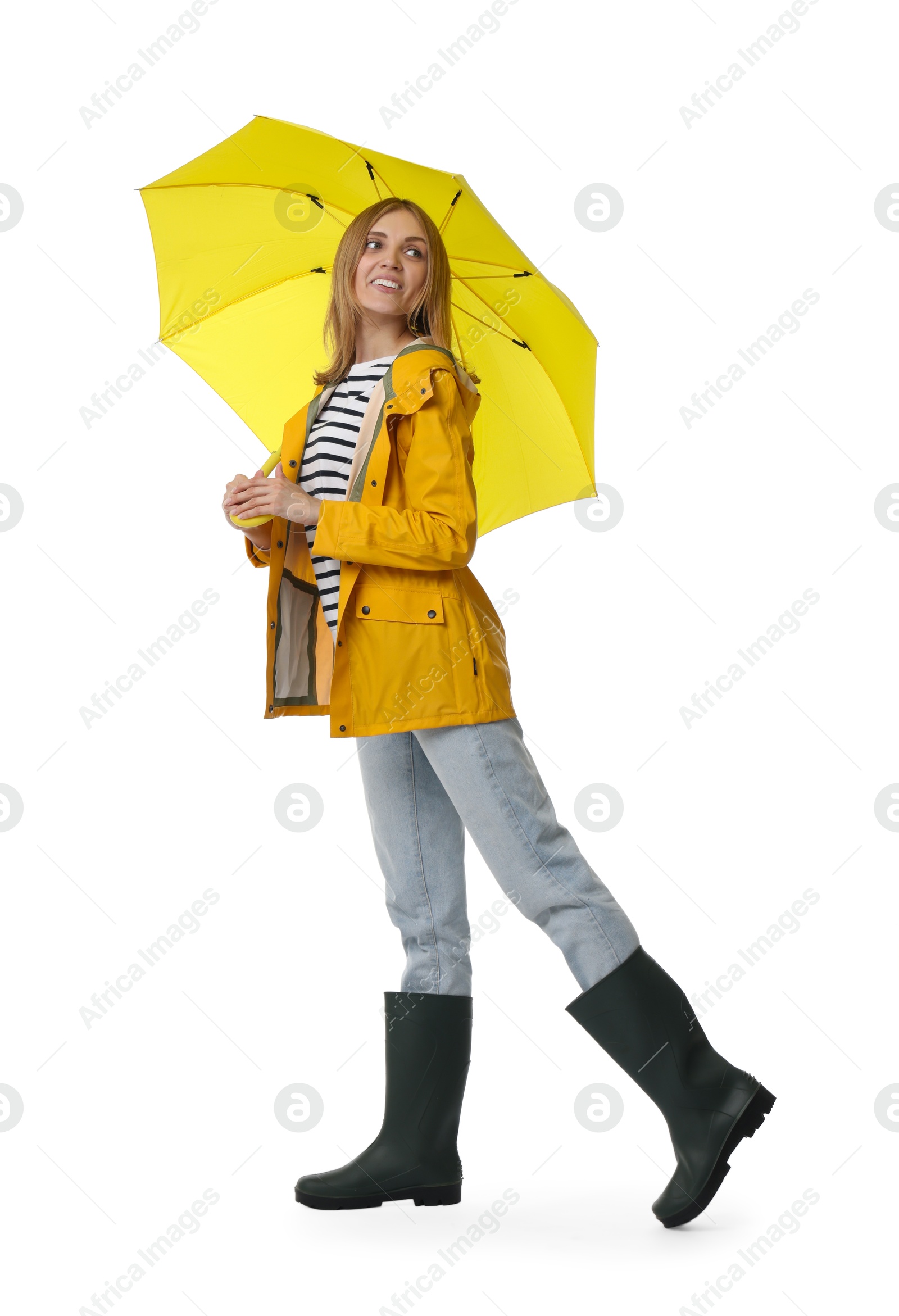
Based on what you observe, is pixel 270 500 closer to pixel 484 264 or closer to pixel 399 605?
pixel 399 605

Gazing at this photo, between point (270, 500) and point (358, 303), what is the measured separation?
24.3 inches

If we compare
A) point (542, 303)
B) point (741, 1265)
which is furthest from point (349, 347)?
point (741, 1265)

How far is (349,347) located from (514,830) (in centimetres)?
129

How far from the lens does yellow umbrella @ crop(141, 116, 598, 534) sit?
3027 mm

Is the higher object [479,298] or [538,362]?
[479,298]

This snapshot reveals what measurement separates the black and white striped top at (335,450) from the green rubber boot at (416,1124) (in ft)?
3.32

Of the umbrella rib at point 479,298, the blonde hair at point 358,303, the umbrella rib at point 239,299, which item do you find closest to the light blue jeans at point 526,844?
the blonde hair at point 358,303

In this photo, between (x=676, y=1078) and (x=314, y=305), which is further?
(x=314, y=305)

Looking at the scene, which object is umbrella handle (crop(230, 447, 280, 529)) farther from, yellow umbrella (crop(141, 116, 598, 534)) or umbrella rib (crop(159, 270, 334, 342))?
umbrella rib (crop(159, 270, 334, 342))

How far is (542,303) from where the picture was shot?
3068 mm

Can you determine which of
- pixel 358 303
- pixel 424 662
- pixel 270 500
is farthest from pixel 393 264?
pixel 424 662

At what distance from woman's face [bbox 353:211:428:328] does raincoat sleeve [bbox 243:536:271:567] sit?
0.68 meters

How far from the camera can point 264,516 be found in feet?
9.27

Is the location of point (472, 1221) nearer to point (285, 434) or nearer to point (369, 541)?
point (369, 541)
